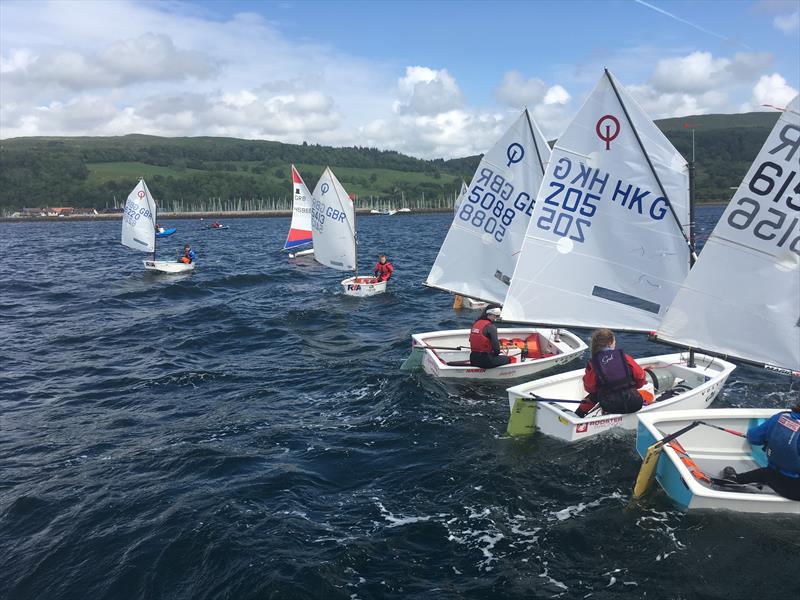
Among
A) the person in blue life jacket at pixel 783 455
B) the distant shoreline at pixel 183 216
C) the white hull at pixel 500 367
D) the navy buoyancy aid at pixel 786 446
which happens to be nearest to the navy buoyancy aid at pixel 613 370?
the person in blue life jacket at pixel 783 455

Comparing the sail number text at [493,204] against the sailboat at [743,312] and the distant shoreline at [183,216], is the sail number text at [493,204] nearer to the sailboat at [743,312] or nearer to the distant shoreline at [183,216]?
the sailboat at [743,312]

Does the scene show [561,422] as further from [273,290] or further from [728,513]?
[273,290]

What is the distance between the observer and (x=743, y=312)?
30.3 ft

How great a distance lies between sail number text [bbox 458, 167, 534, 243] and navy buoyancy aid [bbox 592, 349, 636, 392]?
20.1 feet

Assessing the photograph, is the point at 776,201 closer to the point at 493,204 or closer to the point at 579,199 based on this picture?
the point at 579,199

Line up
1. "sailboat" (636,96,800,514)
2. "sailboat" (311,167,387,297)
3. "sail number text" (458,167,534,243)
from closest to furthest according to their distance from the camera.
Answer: "sailboat" (636,96,800,514), "sail number text" (458,167,534,243), "sailboat" (311,167,387,297)

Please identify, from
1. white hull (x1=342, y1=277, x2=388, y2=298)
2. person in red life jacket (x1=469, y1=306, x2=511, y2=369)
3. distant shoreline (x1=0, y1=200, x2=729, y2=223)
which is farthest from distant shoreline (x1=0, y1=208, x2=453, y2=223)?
person in red life jacket (x1=469, y1=306, x2=511, y2=369)

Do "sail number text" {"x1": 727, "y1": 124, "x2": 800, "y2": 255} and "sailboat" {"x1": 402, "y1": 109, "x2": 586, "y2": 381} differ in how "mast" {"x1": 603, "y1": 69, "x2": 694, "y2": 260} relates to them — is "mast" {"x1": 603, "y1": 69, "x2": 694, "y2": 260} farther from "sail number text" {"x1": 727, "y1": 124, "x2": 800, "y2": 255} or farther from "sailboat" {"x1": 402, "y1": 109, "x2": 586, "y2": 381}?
"sailboat" {"x1": 402, "y1": 109, "x2": 586, "y2": 381}

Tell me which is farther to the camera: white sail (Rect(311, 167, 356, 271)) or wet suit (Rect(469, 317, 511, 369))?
white sail (Rect(311, 167, 356, 271))

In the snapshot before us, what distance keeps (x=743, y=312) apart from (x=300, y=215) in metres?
35.8

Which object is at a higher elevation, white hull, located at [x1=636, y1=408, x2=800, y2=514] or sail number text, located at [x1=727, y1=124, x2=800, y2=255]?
sail number text, located at [x1=727, y1=124, x2=800, y2=255]

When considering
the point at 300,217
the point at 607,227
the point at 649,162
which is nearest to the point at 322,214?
the point at 300,217

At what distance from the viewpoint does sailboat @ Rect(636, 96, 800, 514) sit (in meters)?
8.14

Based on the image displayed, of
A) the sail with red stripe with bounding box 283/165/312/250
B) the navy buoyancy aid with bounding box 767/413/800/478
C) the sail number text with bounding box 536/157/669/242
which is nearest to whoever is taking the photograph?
the navy buoyancy aid with bounding box 767/413/800/478
